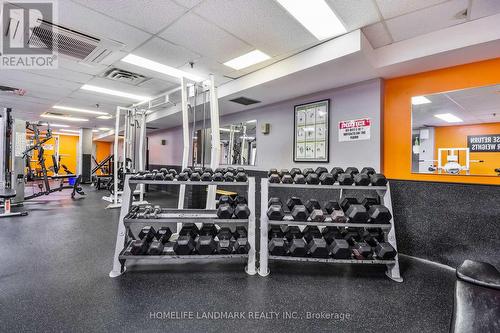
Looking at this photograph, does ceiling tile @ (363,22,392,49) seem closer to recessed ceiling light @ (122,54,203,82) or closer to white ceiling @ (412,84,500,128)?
white ceiling @ (412,84,500,128)

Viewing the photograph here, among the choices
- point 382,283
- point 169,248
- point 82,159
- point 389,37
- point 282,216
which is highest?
point 389,37

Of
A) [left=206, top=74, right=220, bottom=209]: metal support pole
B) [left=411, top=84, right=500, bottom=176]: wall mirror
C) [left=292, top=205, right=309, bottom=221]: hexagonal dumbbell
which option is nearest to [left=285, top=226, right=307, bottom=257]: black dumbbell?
[left=292, top=205, right=309, bottom=221]: hexagonal dumbbell

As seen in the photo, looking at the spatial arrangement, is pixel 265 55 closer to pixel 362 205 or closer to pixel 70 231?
pixel 362 205

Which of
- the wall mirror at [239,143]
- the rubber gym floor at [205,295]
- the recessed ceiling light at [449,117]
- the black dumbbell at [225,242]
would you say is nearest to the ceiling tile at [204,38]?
the wall mirror at [239,143]

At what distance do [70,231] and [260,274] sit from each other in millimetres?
3164

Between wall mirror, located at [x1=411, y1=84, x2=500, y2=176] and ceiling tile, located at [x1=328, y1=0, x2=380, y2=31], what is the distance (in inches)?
49.4

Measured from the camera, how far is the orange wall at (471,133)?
2.44 meters

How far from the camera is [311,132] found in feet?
12.8

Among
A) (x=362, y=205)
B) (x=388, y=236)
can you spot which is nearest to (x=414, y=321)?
(x=388, y=236)

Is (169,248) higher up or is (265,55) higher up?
(265,55)

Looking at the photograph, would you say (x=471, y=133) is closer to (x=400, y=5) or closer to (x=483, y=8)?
(x=483, y=8)

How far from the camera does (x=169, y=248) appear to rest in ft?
7.72

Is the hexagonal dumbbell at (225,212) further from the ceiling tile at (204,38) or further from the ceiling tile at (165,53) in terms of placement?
the ceiling tile at (165,53)

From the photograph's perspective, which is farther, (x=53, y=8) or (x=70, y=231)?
(x=70, y=231)
